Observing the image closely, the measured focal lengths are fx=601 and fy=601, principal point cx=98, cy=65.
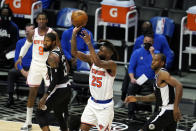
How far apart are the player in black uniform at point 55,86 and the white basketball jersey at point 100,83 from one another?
2.49 feet

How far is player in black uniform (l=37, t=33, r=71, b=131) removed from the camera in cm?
842

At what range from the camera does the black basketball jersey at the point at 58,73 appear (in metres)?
8.43

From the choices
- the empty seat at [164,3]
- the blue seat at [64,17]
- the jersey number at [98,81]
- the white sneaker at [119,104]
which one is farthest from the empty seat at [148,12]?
the jersey number at [98,81]

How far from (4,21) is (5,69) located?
1.01m

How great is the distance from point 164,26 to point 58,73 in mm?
4385

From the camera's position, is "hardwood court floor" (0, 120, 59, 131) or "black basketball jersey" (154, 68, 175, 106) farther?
"hardwood court floor" (0, 120, 59, 131)

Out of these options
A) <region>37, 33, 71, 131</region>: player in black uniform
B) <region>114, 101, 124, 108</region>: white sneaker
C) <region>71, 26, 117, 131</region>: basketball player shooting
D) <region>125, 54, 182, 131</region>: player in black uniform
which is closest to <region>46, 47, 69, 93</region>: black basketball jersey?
<region>37, 33, 71, 131</region>: player in black uniform

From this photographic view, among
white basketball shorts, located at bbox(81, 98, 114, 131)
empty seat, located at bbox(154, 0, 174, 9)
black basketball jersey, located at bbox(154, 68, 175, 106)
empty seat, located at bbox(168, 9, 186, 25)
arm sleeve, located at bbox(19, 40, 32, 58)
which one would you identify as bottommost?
white basketball shorts, located at bbox(81, 98, 114, 131)

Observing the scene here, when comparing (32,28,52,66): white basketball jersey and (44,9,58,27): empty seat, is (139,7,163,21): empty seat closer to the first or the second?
(44,9,58,27): empty seat

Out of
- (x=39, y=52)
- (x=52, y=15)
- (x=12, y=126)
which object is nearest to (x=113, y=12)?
(x=52, y=15)

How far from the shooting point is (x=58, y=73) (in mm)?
8484

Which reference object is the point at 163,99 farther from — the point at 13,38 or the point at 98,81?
the point at 13,38

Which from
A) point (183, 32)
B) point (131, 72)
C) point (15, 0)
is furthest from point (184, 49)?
point (15, 0)

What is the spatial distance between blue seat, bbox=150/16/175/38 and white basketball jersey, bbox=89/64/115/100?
468 cm
